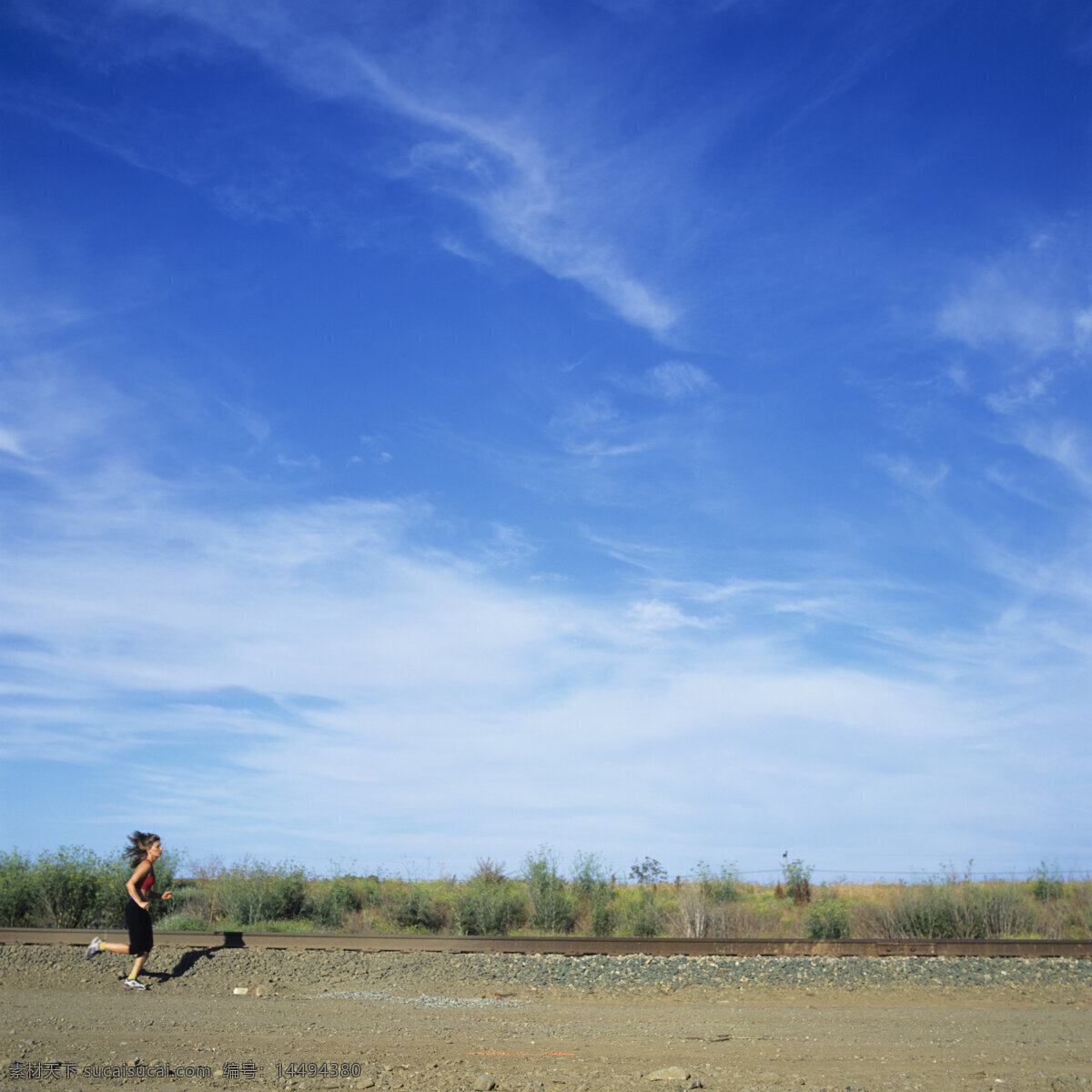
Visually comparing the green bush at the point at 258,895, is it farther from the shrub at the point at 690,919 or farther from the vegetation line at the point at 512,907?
the shrub at the point at 690,919

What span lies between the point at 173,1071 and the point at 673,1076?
4346 millimetres

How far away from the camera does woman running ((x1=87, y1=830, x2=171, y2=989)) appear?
497 inches

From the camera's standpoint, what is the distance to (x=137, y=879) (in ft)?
42.0

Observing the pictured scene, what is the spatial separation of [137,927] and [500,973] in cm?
506

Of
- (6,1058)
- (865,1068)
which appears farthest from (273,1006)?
(865,1068)

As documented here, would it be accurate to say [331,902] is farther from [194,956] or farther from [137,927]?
[137,927]

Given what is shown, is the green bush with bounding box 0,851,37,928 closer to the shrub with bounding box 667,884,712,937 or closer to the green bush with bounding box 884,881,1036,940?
the shrub with bounding box 667,884,712,937

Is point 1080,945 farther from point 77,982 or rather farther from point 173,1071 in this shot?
point 77,982

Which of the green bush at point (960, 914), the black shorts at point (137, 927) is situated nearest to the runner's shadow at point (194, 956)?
the black shorts at point (137, 927)

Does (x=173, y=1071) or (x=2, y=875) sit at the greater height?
(x=2, y=875)

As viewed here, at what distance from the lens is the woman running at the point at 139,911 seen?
12.6 meters

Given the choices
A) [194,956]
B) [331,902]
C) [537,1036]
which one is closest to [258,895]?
[331,902]

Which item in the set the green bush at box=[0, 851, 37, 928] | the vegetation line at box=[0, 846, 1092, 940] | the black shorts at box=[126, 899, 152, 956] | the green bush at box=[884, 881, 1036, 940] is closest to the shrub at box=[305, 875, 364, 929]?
the vegetation line at box=[0, 846, 1092, 940]

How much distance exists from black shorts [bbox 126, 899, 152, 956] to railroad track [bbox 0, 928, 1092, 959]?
2.16 m
